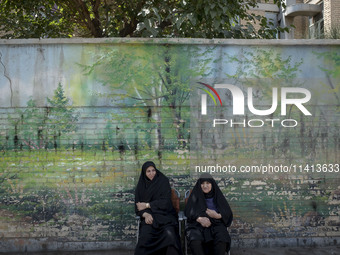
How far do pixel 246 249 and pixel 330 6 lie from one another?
44.5ft

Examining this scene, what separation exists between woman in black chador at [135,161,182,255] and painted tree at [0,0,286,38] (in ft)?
7.92

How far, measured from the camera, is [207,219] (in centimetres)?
412

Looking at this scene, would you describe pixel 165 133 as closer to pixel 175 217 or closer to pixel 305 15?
pixel 175 217

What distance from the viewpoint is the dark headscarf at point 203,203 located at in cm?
419

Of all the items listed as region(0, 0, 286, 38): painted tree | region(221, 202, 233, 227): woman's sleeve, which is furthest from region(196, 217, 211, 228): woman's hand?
region(0, 0, 286, 38): painted tree

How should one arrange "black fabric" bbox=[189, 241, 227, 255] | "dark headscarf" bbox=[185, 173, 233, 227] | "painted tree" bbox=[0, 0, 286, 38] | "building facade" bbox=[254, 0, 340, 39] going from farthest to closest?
"building facade" bbox=[254, 0, 340, 39], "painted tree" bbox=[0, 0, 286, 38], "dark headscarf" bbox=[185, 173, 233, 227], "black fabric" bbox=[189, 241, 227, 255]

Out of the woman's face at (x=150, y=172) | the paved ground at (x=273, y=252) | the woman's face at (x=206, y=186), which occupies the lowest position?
the paved ground at (x=273, y=252)

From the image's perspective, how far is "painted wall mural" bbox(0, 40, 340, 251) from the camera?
461cm

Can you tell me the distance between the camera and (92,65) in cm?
463

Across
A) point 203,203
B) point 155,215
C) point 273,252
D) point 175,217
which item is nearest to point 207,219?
point 203,203

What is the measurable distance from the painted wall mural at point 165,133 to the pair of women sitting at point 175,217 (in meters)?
0.35

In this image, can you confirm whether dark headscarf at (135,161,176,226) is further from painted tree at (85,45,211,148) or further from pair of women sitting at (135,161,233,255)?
painted tree at (85,45,211,148)

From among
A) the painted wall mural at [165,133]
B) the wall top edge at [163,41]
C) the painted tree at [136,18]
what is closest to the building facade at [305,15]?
the painted tree at [136,18]

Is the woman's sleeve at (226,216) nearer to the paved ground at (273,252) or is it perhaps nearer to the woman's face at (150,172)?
the paved ground at (273,252)
